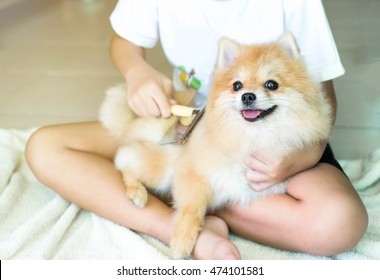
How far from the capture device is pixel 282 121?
1005 millimetres

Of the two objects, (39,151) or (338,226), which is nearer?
(338,226)

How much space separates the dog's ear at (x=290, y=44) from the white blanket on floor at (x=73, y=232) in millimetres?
457

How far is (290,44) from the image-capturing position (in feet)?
3.45

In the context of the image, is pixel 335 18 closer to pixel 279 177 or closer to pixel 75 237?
pixel 279 177

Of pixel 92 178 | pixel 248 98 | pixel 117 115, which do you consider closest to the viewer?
pixel 248 98

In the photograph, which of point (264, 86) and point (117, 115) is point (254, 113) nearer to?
point (264, 86)

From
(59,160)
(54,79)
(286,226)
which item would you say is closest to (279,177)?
(286,226)

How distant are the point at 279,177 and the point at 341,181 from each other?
5.8 inches

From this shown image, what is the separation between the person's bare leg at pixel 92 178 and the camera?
113cm

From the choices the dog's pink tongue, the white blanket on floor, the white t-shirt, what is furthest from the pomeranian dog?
the white t-shirt

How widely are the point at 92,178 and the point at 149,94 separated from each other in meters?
0.26

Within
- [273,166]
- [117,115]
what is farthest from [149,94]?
[273,166]

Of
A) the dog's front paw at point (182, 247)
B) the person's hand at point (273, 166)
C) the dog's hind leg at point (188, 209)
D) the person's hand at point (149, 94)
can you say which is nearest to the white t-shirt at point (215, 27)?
the person's hand at point (149, 94)

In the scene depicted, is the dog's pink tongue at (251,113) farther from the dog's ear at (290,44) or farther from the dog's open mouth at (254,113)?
the dog's ear at (290,44)
